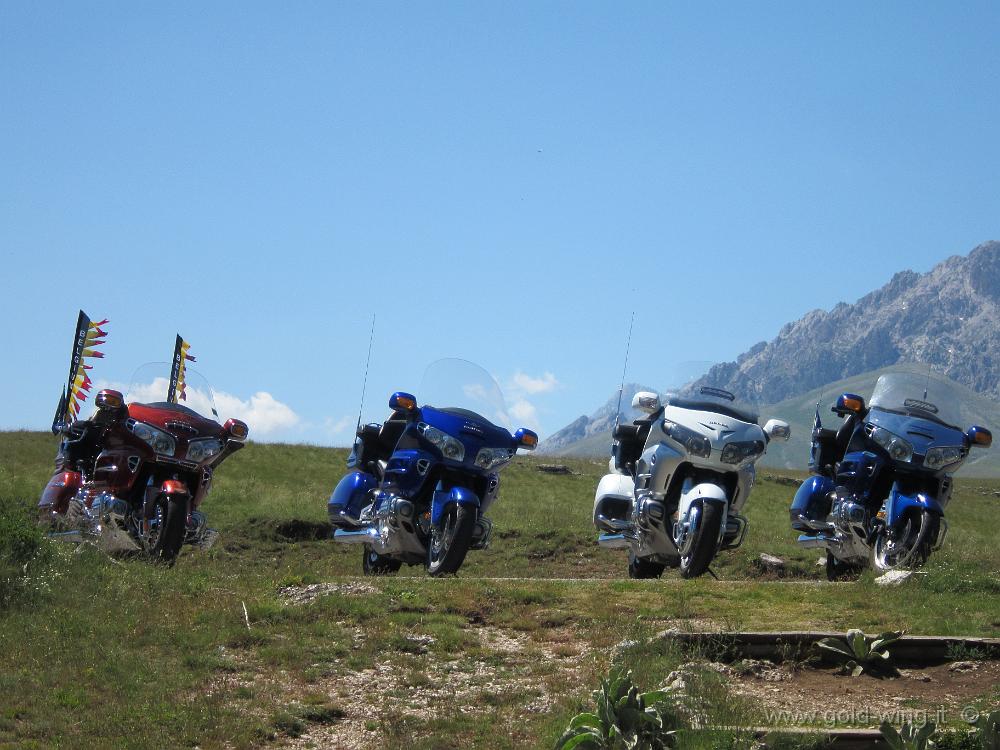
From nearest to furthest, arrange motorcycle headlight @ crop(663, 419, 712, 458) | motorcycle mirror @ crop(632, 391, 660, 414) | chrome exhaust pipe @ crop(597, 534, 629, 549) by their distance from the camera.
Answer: motorcycle headlight @ crop(663, 419, 712, 458), motorcycle mirror @ crop(632, 391, 660, 414), chrome exhaust pipe @ crop(597, 534, 629, 549)

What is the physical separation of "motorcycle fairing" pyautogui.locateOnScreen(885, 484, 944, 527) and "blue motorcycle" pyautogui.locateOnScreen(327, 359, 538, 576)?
390 cm

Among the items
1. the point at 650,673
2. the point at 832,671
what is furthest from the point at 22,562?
the point at 832,671

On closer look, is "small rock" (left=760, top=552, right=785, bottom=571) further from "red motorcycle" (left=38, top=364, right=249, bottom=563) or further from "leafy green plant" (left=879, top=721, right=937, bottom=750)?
"leafy green plant" (left=879, top=721, right=937, bottom=750)

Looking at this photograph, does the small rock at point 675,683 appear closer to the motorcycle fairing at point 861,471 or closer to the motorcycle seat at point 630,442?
the motorcycle fairing at point 861,471

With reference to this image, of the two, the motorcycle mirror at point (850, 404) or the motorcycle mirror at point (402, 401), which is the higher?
the motorcycle mirror at point (850, 404)

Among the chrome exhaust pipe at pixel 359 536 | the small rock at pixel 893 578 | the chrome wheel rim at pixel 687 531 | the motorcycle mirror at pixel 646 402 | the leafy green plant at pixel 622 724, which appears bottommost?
the leafy green plant at pixel 622 724

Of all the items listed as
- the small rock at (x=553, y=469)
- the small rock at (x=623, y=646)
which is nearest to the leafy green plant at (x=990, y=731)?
the small rock at (x=623, y=646)

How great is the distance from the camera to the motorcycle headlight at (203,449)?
47.6ft

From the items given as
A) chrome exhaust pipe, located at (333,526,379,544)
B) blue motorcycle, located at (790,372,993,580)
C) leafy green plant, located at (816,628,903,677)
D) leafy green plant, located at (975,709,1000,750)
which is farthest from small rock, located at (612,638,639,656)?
chrome exhaust pipe, located at (333,526,379,544)

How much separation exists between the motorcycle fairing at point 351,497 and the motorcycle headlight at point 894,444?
19.2 ft

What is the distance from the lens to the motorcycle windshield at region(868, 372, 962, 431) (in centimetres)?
1424

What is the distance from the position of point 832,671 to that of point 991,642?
1.09m

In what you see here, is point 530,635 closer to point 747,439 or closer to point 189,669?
point 189,669

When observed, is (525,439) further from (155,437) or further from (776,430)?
(155,437)
